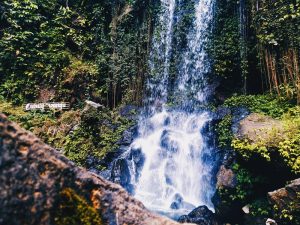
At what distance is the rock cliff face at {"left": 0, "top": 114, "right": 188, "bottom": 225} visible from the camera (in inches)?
56.6

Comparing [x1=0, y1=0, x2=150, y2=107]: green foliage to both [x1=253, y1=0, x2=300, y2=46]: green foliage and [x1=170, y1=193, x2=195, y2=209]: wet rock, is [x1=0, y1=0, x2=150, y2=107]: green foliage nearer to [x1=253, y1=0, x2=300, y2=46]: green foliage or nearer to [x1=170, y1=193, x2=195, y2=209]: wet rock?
[x1=253, y1=0, x2=300, y2=46]: green foliage

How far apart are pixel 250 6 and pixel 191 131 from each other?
5126 mm

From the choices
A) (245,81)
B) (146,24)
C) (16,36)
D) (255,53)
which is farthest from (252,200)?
(16,36)

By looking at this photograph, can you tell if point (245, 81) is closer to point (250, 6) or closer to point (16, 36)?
point (250, 6)

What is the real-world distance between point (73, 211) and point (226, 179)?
19.0 ft

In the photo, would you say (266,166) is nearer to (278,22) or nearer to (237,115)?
(237,115)

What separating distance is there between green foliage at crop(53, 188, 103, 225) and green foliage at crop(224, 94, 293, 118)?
274 inches

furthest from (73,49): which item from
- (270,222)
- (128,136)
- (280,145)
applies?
(270,222)

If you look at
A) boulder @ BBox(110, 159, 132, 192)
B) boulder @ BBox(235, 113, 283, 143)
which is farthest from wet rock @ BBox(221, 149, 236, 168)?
boulder @ BBox(110, 159, 132, 192)

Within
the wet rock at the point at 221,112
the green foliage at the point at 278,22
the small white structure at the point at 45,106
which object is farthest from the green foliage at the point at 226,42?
the small white structure at the point at 45,106

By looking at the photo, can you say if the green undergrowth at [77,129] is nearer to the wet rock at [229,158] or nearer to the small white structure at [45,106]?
the small white structure at [45,106]

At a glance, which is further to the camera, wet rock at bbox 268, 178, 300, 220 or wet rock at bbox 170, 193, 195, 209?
wet rock at bbox 170, 193, 195, 209

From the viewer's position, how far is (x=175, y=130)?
10250 mm

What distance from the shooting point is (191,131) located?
390 inches
